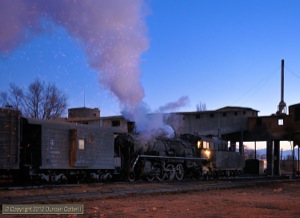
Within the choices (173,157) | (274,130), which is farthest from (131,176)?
(274,130)

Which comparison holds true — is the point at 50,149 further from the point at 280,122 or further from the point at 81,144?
the point at 280,122

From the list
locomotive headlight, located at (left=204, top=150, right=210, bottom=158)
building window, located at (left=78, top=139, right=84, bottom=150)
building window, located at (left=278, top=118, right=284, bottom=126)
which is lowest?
locomotive headlight, located at (left=204, top=150, right=210, bottom=158)

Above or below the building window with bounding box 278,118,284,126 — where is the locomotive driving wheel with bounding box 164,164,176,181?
below

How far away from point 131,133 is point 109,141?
5.95 feet

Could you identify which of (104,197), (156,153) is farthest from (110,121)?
(104,197)

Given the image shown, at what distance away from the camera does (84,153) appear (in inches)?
876

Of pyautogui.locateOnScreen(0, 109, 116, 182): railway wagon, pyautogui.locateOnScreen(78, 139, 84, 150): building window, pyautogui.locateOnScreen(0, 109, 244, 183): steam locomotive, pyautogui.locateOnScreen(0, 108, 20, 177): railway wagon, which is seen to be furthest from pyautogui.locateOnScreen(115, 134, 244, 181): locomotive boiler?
pyautogui.locateOnScreen(0, 108, 20, 177): railway wagon

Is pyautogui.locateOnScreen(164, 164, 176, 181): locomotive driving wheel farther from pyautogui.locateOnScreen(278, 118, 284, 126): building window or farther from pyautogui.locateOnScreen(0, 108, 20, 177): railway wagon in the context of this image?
pyautogui.locateOnScreen(278, 118, 284, 126): building window

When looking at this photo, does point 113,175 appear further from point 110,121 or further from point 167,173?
point 110,121

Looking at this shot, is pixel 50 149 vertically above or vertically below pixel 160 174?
above

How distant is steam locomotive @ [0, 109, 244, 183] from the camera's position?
19062 mm

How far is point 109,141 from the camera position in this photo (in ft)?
79.2

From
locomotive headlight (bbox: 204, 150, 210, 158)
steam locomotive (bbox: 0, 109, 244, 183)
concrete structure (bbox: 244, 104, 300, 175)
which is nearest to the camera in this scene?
steam locomotive (bbox: 0, 109, 244, 183)

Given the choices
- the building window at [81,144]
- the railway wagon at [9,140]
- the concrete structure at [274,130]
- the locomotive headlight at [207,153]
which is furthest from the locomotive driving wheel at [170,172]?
the concrete structure at [274,130]
